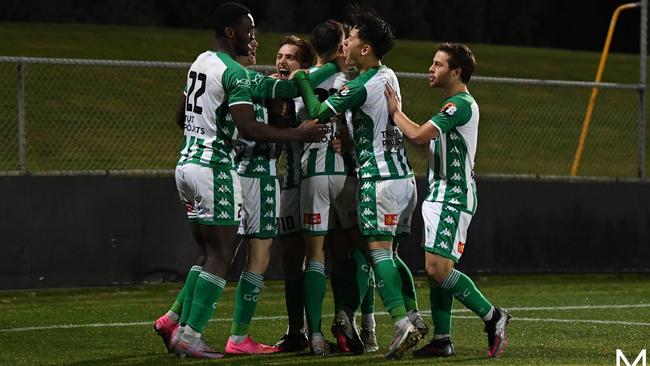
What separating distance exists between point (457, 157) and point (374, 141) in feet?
1.87

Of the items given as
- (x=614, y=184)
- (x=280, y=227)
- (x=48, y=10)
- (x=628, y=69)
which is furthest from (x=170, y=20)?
(x=280, y=227)

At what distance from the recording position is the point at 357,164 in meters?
10.0

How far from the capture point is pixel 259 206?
10.1 metres

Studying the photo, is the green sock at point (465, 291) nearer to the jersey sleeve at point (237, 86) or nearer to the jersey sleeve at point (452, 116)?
the jersey sleeve at point (452, 116)

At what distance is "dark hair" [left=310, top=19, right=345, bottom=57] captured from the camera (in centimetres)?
1006

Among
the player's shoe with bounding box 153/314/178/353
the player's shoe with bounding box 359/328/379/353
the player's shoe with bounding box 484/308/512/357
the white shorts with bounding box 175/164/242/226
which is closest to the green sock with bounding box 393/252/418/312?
the player's shoe with bounding box 359/328/379/353

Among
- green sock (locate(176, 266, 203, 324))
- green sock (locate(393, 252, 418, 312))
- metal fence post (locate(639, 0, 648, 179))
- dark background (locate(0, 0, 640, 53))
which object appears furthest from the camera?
dark background (locate(0, 0, 640, 53))

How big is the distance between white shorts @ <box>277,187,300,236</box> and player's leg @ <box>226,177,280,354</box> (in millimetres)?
139

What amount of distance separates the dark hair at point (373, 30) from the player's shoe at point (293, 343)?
2093mm

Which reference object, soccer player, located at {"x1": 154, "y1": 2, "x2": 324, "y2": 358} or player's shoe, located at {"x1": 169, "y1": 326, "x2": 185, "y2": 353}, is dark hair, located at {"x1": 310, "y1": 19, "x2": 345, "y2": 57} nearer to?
soccer player, located at {"x1": 154, "y1": 2, "x2": 324, "y2": 358}

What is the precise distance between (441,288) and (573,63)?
28111mm

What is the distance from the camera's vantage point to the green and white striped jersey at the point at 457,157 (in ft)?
31.8

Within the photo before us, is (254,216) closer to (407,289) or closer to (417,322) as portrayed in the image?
(407,289)

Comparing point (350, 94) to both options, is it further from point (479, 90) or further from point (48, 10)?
point (48, 10)
